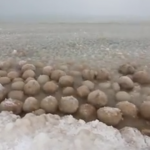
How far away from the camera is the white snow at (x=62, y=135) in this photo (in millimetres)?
389

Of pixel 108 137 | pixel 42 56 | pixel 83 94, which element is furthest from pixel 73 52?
pixel 108 137

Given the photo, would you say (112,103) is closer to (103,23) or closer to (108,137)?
(108,137)

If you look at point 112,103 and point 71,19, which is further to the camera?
point 71,19

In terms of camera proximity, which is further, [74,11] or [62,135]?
[74,11]

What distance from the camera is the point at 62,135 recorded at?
16.0 inches

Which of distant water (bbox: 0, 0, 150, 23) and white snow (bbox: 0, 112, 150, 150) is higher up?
A: distant water (bbox: 0, 0, 150, 23)

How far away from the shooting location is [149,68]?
56cm

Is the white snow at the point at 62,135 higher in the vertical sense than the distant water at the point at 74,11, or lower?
lower

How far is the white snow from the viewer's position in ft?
1.28

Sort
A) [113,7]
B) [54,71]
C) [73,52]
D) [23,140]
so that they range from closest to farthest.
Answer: [23,140], [54,71], [73,52], [113,7]

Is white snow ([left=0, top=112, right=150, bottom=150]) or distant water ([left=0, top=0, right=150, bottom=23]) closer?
white snow ([left=0, top=112, right=150, bottom=150])

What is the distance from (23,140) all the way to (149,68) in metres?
0.30

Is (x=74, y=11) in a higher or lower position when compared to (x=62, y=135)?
higher

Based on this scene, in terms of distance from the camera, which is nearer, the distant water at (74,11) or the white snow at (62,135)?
the white snow at (62,135)
